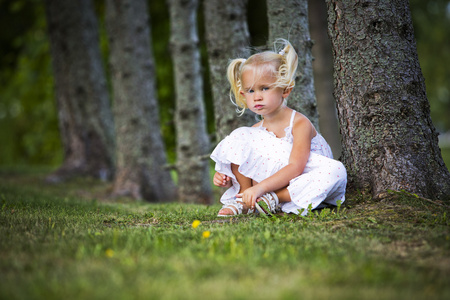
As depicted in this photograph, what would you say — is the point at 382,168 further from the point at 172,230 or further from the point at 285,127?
the point at 172,230

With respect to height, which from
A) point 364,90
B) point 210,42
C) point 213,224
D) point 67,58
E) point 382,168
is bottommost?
point 213,224

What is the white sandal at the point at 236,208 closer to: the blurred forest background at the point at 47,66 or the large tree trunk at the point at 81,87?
the large tree trunk at the point at 81,87

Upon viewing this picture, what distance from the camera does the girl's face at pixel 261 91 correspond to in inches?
152

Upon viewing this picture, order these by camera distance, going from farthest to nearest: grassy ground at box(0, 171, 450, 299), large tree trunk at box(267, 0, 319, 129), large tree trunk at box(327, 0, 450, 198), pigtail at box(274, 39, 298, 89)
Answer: large tree trunk at box(267, 0, 319, 129)
pigtail at box(274, 39, 298, 89)
large tree trunk at box(327, 0, 450, 198)
grassy ground at box(0, 171, 450, 299)

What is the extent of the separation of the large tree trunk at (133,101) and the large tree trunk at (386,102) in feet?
18.3

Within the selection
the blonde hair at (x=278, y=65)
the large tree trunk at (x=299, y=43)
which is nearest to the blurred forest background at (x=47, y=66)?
the large tree trunk at (x=299, y=43)

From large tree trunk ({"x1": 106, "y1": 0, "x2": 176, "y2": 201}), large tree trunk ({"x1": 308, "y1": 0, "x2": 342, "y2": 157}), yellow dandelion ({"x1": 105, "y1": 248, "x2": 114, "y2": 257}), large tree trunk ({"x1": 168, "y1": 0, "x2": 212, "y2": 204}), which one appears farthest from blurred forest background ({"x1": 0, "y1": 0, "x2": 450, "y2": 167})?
yellow dandelion ({"x1": 105, "y1": 248, "x2": 114, "y2": 257})

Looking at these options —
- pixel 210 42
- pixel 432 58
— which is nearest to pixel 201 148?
pixel 210 42

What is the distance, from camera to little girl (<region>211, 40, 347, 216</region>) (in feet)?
12.1

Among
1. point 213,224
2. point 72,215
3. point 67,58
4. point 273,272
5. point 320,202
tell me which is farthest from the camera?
point 67,58

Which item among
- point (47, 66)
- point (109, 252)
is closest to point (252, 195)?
point (109, 252)

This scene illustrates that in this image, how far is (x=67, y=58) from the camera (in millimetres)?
10766

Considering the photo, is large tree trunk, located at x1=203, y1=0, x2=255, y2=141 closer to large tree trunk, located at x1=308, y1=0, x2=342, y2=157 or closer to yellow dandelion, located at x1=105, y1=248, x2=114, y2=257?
yellow dandelion, located at x1=105, y1=248, x2=114, y2=257

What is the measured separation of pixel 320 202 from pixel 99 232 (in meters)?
1.75
